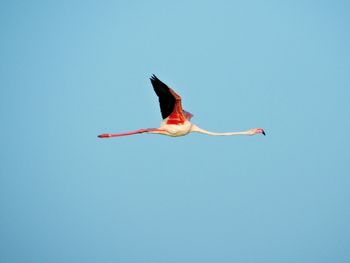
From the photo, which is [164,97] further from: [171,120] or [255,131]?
[255,131]

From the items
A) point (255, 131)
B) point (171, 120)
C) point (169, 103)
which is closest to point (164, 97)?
point (169, 103)

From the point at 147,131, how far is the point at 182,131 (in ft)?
4.94

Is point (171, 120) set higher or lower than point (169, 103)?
lower

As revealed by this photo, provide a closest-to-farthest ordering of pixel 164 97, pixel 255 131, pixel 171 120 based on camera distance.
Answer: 1. pixel 164 97
2. pixel 171 120
3. pixel 255 131

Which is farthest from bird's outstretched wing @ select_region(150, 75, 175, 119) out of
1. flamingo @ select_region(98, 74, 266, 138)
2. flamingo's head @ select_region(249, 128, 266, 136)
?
flamingo's head @ select_region(249, 128, 266, 136)

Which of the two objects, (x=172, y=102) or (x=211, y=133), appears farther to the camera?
(x=211, y=133)

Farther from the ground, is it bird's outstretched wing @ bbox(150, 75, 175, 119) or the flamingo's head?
bird's outstretched wing @ bbox(150, 75, 175, 119)

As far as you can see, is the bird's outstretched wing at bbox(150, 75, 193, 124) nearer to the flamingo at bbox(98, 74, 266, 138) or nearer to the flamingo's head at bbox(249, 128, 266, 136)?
A: the flamingo at bbox(98, 74, 266, 138)

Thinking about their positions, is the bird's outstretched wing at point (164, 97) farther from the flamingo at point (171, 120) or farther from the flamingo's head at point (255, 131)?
the flamingo's head at point (255, 131)

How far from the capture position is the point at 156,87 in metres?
29.0

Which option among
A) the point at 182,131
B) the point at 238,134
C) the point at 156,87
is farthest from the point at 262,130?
the point at 156,87

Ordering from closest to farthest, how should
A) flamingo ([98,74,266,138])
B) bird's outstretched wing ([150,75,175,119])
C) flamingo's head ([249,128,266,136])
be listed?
1. bird's outstretched wing ([150,75,175,119])
2. flamingo ([98,74,266,138])
3. flamingo's head ([249,128,266,136])

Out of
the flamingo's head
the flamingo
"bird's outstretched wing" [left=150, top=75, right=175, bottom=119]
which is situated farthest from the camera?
the flamingo's head

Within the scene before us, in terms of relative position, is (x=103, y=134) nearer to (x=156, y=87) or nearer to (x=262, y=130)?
(x=156, y=87)
